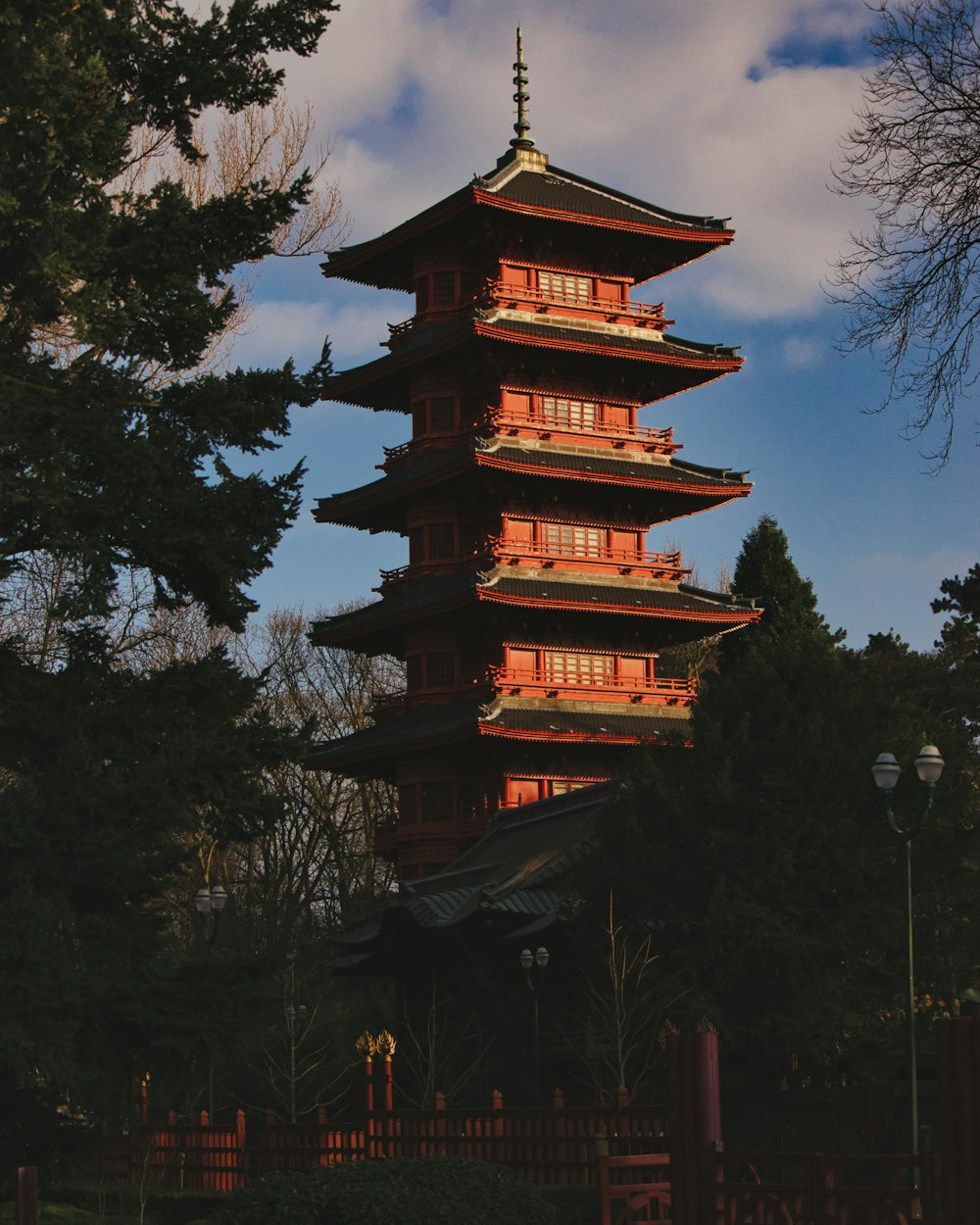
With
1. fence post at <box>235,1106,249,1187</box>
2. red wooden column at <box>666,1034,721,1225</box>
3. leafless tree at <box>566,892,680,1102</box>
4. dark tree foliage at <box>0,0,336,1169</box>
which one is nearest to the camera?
red wooden column at <box>666,1034,721,1225</box>

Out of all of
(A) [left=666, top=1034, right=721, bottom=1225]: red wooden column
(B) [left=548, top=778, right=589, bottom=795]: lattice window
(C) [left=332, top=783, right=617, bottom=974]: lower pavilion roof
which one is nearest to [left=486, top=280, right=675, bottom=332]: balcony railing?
(B) [left=548, top=778, right=589, bottom=795]: lattice window

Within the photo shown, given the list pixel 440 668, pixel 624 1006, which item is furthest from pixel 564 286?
pixel 624 1006

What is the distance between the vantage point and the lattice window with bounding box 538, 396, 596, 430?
160 feet

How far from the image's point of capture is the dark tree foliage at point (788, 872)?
2498 cm

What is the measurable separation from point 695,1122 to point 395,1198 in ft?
14.1

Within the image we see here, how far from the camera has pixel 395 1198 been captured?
47.8 feet

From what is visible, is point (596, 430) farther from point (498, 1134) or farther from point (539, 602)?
point (498, 1134)

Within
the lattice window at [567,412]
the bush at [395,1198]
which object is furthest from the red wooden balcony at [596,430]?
the bush at [395,1198]

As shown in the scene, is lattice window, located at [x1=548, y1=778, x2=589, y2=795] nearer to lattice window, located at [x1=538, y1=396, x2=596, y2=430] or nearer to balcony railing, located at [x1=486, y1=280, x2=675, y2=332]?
lattice window, located at [x1=538, y1=396, x2=596, y2=430]

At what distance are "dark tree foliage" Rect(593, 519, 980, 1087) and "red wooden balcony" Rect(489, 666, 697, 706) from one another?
57.6 ft

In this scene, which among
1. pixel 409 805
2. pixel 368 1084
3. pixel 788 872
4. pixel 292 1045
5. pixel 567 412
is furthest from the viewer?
pixel 567 412

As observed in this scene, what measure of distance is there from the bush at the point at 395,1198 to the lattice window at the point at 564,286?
36525 millimetres

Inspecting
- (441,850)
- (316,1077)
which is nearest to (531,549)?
(441,850)

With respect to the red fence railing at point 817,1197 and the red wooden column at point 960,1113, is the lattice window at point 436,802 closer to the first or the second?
the red fence railing at point 817,1197
